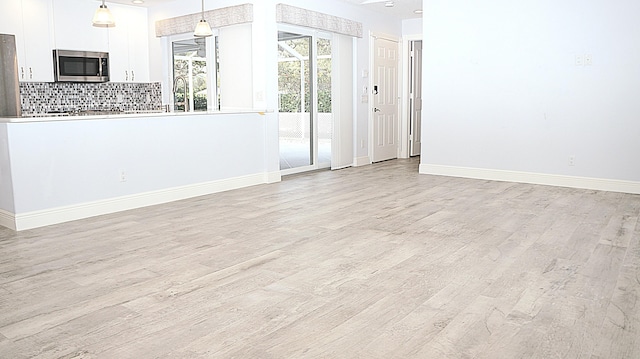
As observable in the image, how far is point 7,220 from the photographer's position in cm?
452

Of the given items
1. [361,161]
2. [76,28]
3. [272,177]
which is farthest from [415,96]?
[76,28]

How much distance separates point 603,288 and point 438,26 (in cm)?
500

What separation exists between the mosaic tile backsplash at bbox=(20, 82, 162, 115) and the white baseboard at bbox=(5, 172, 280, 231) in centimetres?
281

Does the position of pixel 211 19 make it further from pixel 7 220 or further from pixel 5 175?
pixel 7 220

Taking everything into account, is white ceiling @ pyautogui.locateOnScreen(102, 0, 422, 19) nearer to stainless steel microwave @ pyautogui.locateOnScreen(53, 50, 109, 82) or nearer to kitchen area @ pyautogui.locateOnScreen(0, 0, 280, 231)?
kitchen area @ pyautogui.locateOnScreen(0, 0, 280, 231)

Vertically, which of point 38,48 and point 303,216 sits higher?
point 38,48

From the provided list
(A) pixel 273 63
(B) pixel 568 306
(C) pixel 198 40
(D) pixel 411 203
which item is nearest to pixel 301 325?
(B) pixel 568 306

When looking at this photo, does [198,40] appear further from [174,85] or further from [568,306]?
[568,306]

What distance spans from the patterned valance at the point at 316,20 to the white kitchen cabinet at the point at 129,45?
2.79 meters

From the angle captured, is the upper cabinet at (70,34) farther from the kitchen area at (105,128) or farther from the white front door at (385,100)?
the white front door at (385,100)

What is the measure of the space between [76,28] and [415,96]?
562cm

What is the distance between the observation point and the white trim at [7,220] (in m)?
4.44

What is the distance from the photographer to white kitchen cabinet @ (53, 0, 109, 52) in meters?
7.32

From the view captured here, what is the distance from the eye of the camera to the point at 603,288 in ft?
9.75
